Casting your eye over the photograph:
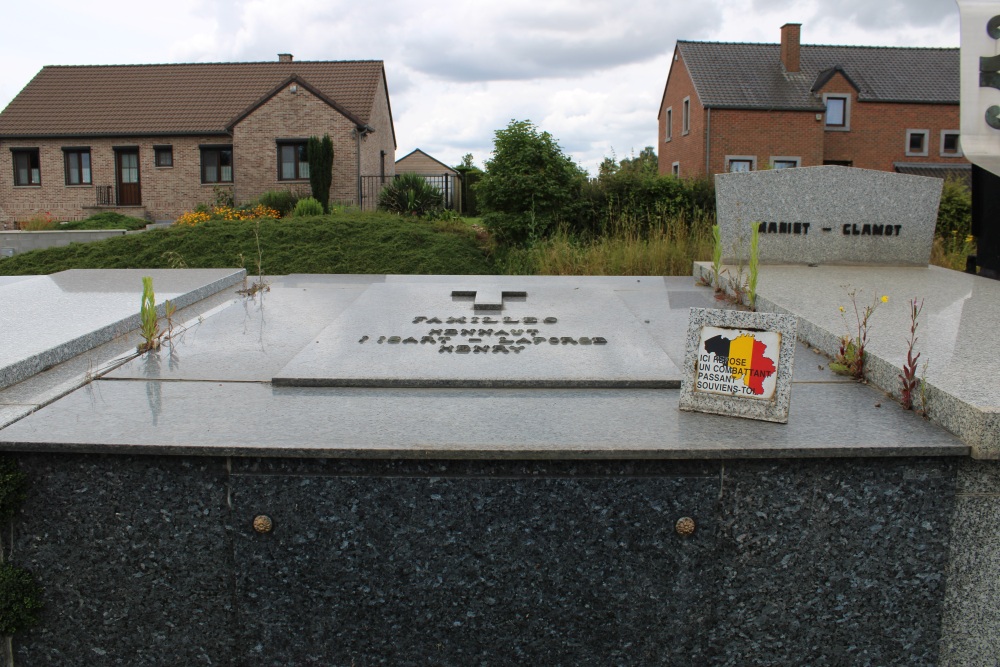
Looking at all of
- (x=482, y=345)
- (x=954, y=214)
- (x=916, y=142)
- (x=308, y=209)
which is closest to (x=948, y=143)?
(x=916, y=142)

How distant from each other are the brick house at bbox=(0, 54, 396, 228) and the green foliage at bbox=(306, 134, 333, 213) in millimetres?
1554

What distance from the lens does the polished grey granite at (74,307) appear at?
4.08 m

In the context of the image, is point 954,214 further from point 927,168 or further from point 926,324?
point 927,168

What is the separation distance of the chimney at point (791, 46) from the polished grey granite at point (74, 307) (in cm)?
3362

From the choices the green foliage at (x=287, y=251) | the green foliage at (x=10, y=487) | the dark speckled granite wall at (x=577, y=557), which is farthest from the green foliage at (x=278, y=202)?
the dark speckled granite wall at (x=577, y=557)

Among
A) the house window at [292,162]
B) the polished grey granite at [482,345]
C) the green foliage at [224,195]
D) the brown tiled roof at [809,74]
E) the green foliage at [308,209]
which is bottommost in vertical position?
the polished grey granite at [482,345]

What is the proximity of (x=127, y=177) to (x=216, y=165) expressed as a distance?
3.98 m

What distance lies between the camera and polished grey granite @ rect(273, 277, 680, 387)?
12.4 ft

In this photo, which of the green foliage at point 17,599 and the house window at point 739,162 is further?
the house window at point 739,162

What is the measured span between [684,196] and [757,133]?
20.6 meters

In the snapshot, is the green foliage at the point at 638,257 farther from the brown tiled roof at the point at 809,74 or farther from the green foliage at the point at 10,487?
the brown tiled roof at the point at 809,74

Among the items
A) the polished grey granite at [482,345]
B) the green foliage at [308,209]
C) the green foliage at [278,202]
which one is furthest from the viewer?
the green foliage at [278,202]

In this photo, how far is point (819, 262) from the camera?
7414 mm

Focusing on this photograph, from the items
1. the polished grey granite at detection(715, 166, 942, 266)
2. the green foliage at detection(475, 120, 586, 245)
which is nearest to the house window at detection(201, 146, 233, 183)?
the green foliage at detection(475, 120, 586, 245)
